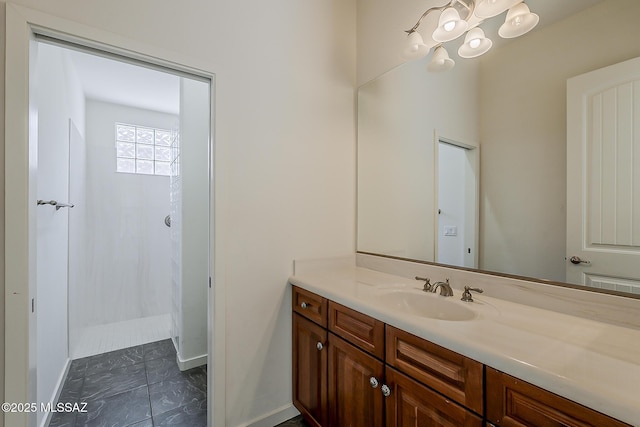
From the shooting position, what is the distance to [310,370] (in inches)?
58.8

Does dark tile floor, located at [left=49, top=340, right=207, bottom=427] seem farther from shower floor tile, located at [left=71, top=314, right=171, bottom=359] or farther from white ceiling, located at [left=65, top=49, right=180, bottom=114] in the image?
white ceiling, located at [left=65, top=49, right=180, bottom=114]

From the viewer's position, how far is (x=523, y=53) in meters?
1.22

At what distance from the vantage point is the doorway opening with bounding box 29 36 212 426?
1577 millimetres

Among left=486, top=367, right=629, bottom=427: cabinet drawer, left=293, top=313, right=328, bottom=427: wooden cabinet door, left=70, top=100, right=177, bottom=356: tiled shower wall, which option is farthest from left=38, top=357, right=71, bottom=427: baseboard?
left=486, top=367, right=629, bottom=427: cabinet drawer

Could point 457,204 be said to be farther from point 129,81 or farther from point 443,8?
point 129,81

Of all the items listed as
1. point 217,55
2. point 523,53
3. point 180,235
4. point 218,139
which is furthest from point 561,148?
point 180,235

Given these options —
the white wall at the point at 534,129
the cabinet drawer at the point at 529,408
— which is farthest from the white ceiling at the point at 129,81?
the cabinet drawer at the point at 529,408

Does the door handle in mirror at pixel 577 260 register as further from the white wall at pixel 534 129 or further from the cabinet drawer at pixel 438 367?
the cabinet drawer at pixel 438 367

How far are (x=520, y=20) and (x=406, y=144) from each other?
772 mm

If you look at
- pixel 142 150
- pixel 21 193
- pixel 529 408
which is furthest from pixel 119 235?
pixel 529 408

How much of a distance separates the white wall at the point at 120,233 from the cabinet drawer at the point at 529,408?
3.56m

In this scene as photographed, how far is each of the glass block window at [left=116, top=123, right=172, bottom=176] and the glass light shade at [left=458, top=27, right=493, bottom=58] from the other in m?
3.15

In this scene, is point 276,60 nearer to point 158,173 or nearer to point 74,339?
point 158,173

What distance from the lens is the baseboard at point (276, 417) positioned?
154 centimetres
